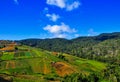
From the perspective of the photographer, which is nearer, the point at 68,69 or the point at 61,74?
the point at 61,74

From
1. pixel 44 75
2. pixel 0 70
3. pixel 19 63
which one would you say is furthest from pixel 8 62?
pixel 44 75

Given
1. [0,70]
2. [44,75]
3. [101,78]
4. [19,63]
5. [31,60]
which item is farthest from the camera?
[31,60]

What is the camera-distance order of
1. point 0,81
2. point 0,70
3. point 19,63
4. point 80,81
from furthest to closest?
point 19,63, point 0,70, point 80,81, point 0,81

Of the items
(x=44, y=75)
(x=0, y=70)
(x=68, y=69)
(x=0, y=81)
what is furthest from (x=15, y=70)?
(x=0, y=81)

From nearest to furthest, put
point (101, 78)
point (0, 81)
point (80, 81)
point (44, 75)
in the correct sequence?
point (0, 81) < point (80, 81) < point (101, 78) < point (44, 75)

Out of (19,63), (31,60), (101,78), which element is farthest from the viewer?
(31,60)

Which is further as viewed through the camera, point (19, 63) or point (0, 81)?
point (19, 63)

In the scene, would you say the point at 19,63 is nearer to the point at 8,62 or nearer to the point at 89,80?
the point at 8,62

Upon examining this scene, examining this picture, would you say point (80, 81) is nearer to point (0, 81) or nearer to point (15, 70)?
point (0, 81)
